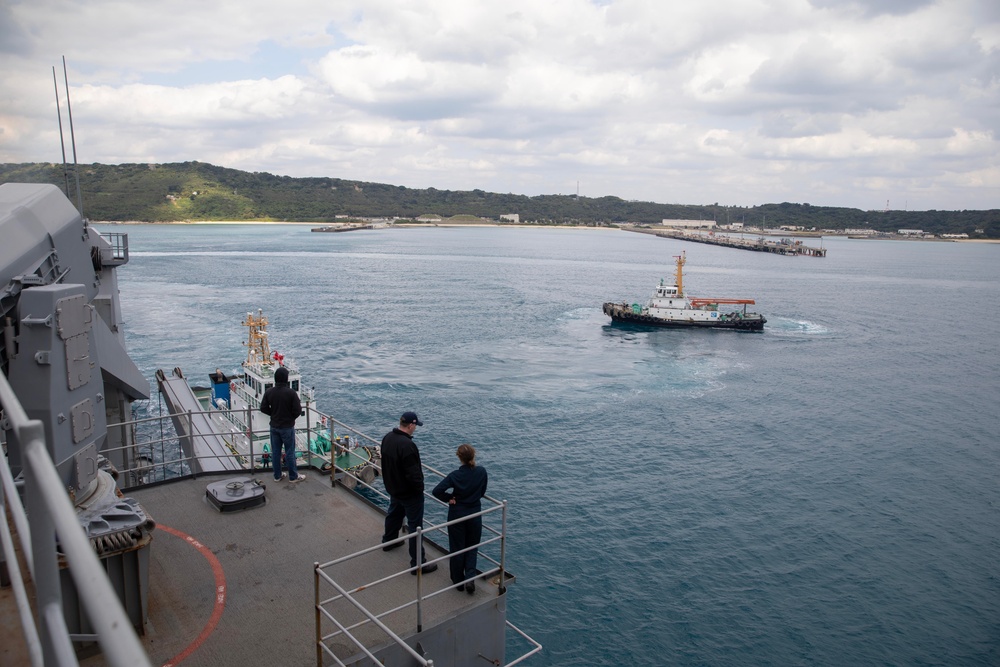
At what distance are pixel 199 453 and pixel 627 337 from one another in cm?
4014

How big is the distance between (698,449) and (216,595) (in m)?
25.9

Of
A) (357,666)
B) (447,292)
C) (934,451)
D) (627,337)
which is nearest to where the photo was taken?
(357,666)

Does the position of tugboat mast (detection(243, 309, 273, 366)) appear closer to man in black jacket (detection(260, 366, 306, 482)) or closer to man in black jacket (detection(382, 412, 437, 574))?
man in black jacket (detection(260, 366, 306, 482))

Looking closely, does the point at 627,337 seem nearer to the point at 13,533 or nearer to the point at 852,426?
the point at 852,426

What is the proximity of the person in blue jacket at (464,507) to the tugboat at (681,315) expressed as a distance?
57.0m

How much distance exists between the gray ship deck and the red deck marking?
0.06 feet

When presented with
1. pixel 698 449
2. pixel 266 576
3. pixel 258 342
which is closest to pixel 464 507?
pixel 266 576

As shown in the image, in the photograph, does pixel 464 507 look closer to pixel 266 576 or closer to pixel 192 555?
pixel 266 576

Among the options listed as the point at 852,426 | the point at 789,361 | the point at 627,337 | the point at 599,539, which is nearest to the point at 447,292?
the point at 627,337

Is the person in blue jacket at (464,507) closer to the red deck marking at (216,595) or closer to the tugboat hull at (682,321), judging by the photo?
the red deck marking at (216,595)

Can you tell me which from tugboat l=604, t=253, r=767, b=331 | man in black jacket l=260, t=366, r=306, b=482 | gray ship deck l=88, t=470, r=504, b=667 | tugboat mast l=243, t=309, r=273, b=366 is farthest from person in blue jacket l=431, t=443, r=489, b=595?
tugboat l=604, t=253, r=767, b=331

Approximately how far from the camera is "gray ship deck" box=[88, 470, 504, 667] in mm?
6984

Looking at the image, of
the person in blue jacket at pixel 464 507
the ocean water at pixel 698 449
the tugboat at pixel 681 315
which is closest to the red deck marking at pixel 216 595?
the person in blue jacket at pixel 464 507

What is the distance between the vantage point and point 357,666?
6.64 m
